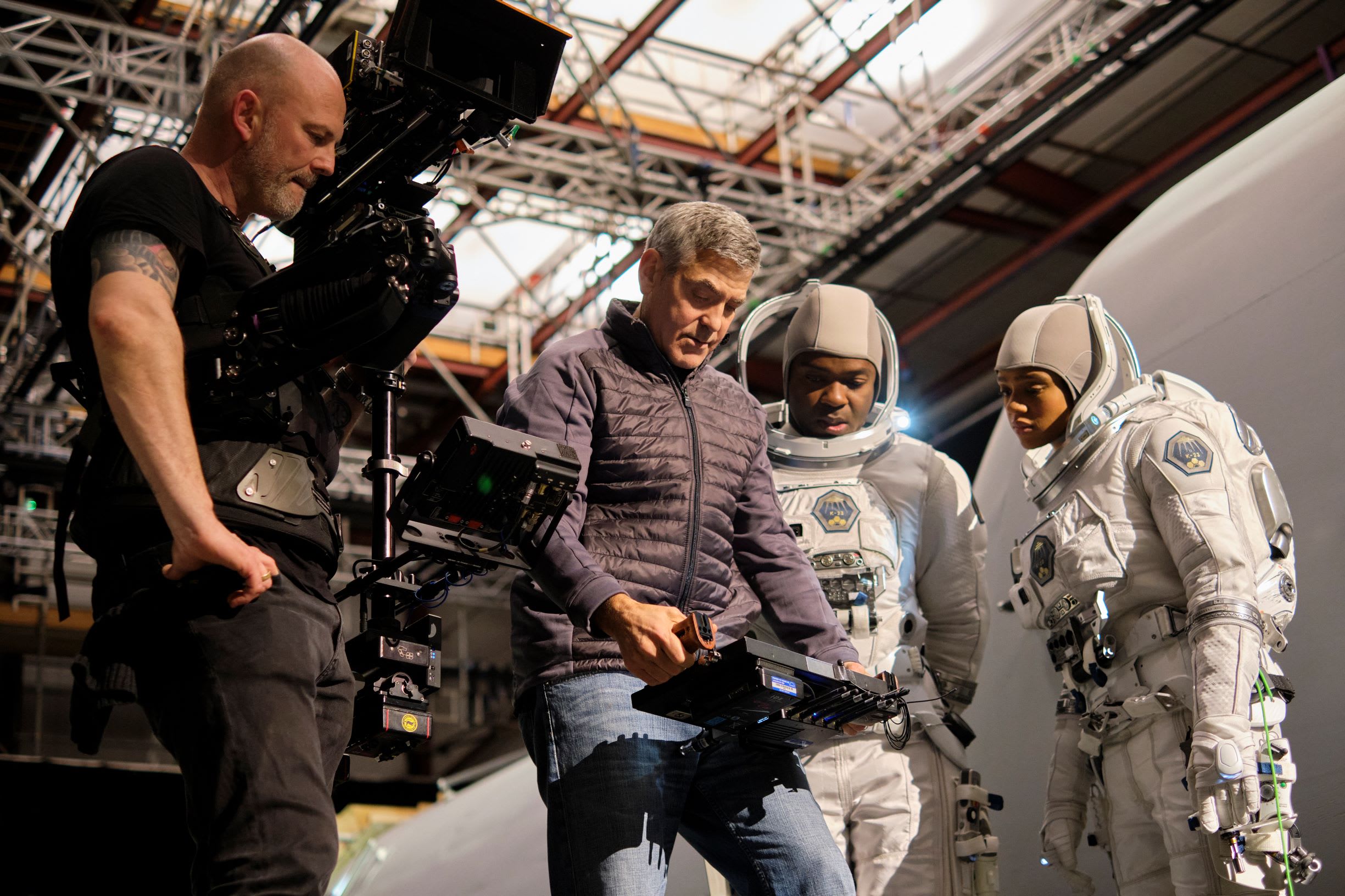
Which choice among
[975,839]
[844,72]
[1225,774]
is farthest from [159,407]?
[844,72]

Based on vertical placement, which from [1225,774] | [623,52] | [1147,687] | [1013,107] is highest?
[623,52]

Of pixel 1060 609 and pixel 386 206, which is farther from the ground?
pixel 386 206

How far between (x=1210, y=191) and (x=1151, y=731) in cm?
247

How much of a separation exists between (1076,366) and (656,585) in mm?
1932

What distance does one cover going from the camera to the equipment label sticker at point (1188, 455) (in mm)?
3377

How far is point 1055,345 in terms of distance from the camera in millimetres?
3805

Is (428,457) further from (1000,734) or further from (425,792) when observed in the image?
(425,792)

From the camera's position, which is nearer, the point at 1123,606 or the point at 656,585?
the point at 656,585

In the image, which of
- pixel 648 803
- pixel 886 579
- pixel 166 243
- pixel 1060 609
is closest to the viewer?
pixel 166 243

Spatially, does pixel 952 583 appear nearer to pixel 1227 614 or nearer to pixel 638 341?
pixel 1227 614


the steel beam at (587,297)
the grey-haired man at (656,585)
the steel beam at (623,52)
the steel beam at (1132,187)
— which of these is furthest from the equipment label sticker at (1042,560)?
the steel beam at (1132,187)

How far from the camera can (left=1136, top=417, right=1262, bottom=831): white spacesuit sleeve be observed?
116 inches

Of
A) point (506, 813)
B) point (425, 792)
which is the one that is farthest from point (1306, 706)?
point (425, 792)

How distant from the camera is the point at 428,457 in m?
1.94
